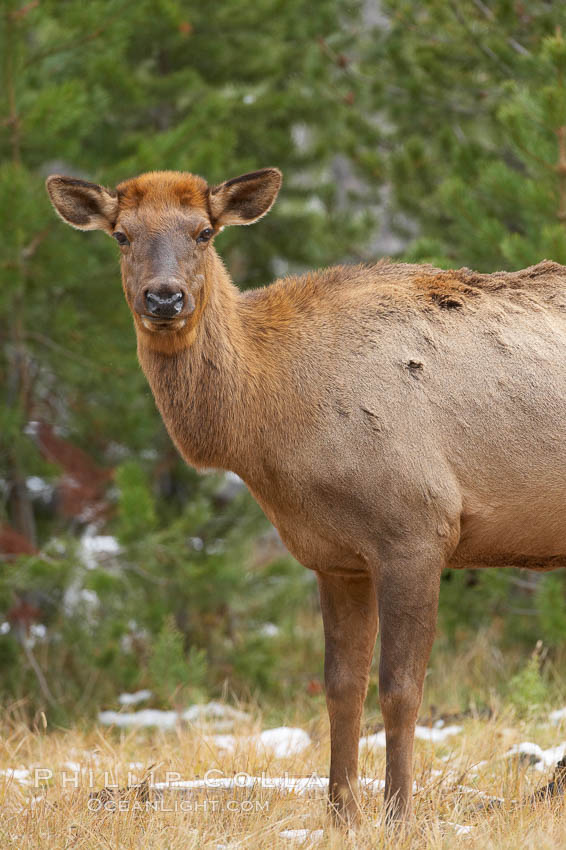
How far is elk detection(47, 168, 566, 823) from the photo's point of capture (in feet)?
17.4

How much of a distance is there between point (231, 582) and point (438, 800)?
506 cm

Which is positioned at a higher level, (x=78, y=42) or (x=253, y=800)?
(x=78, y=42)

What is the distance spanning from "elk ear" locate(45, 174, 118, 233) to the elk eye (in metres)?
0.49

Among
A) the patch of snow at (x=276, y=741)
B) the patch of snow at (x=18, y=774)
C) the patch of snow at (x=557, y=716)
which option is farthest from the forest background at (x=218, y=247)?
the patch of snow at (x=18, y=774)

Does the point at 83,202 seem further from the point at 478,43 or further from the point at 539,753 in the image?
the point at 478,43

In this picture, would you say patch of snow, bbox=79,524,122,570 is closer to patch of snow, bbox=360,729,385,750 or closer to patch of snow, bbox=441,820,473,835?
patch of snow, bbox=360,729,385,750

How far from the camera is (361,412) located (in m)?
5.44

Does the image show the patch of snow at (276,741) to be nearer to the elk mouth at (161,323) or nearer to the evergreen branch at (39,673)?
the evergreen branch at (39,673)

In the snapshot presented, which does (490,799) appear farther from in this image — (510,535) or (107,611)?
(107,611)

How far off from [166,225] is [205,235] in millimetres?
251

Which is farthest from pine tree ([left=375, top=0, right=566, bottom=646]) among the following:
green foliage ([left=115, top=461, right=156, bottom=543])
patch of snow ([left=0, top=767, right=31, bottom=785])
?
patch of snow ([left=0, top=767, right=31, bottom=785])

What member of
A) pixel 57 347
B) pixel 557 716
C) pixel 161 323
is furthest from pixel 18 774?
pixel 57 347

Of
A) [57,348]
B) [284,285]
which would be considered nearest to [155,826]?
[284,285]

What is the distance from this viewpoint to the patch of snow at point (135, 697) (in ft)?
34.1
